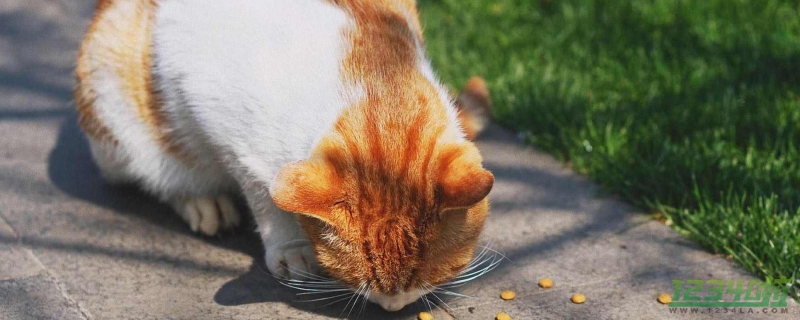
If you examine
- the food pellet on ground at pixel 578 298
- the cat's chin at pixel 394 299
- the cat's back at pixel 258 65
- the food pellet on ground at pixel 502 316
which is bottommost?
the food pellet on ground at pixel 502 316

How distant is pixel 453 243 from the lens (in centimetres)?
264

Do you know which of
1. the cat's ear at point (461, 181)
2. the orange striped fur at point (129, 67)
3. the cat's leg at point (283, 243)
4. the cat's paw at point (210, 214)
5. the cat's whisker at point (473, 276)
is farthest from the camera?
the cat's paw at point (210, 214)

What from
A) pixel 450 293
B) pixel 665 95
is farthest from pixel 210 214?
pixel 665 95

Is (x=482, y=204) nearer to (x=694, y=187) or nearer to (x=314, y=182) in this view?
(x=314, y=182)

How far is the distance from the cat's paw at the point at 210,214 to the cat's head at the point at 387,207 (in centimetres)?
99

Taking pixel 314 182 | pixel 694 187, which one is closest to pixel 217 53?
pixel 314 182

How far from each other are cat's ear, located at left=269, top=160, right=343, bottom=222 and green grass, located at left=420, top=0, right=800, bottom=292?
160 cm

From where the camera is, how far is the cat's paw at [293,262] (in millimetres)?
3115

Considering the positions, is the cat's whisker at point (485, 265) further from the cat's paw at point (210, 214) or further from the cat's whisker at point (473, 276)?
the cat's paw at point (210, 214)

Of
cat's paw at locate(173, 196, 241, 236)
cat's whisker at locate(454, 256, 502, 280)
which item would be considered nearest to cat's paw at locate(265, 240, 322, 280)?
cat's paw at locate(173, 196, 241, 236)

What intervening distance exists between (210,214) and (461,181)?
1.43 meters

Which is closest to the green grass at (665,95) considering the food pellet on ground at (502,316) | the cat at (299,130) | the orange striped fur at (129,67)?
the food pellet on ground at (502,316)

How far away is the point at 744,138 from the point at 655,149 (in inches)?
16.4

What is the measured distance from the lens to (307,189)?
95.0 inches
